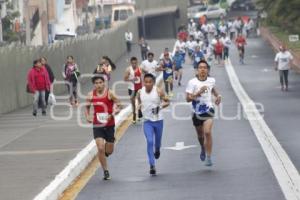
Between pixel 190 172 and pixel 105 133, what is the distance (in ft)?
5.42

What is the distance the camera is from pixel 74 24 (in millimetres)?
86438

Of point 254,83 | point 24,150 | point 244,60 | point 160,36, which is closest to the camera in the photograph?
point 24,150

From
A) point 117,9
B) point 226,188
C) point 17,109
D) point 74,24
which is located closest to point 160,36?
point 117,9

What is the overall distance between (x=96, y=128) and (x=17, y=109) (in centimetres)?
2049

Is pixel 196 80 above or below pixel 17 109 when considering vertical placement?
above

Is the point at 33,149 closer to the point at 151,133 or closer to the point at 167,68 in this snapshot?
the point at 151,133

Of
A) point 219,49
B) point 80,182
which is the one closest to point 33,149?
point 80,182

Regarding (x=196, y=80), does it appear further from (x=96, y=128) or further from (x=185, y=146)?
(x=185, y=146)

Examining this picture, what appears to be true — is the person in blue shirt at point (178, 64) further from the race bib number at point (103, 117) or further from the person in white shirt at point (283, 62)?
the race bib number at point (103, 117)

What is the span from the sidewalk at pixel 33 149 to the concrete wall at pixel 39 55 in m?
2.85

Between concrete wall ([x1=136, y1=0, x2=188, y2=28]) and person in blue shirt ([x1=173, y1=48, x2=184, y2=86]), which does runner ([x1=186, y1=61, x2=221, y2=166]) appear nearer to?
person in blue shirt ([x1=173, y1=48, x2=184, y2=86])

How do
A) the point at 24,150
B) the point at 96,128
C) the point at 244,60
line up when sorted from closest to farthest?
the point at 96,128
the point at 24,150
the point at 244,60

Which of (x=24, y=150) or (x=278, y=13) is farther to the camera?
(x=278, y=13)

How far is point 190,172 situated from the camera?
17938 millimetres
